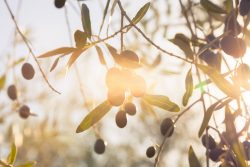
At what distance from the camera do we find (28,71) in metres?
1.59

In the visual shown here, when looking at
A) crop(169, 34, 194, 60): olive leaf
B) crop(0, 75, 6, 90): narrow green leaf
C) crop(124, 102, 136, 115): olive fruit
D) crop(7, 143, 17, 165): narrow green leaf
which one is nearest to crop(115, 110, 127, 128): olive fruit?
crop(124, 102, 136, 115): olive fruit

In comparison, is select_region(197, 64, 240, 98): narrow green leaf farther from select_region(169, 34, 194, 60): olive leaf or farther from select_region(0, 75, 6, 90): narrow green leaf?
select_region(0, 75, 6, 90): narrow green leaf

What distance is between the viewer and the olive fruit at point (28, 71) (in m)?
1.58

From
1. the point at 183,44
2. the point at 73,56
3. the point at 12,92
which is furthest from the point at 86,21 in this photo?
the point at 12,92

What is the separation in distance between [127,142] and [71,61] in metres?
12.8

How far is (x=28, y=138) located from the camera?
648cm

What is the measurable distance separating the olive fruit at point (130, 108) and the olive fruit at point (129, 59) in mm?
197

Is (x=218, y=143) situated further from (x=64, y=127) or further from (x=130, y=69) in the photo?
(x=64, y=127)

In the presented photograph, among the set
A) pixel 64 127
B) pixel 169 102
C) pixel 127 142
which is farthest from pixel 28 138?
pixel 127 142

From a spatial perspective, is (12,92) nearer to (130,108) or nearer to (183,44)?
(130,108)

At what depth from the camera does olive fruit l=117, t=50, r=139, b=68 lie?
4.00 ft

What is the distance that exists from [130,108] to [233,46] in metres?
0.34

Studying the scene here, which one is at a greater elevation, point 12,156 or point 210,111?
point 210,111

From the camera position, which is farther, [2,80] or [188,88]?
[2,80]
